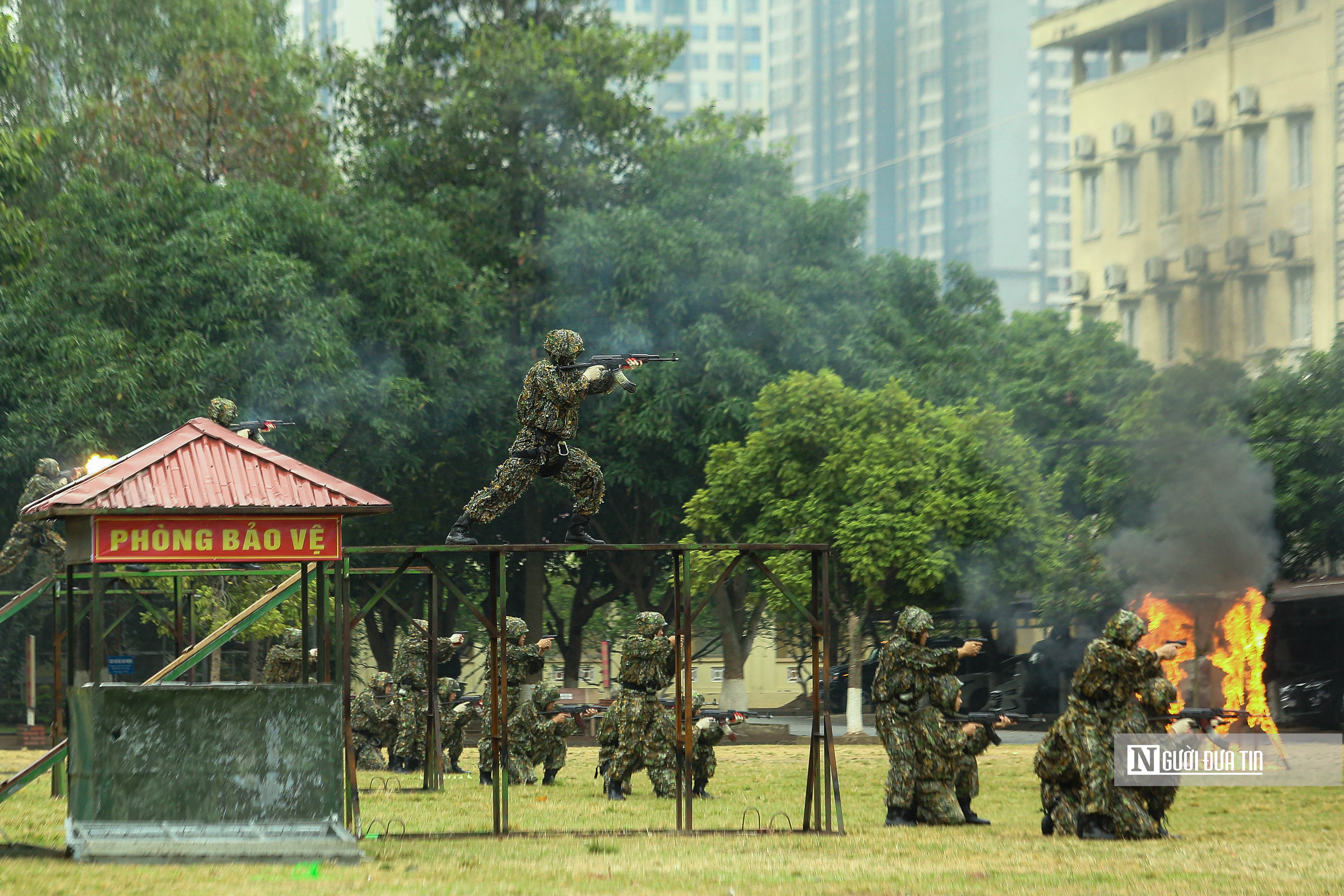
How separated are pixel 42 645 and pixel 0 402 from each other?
7.58 meters

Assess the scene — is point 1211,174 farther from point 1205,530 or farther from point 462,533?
point 462,533

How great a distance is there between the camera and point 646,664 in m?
17.5

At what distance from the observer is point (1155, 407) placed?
30094 mm

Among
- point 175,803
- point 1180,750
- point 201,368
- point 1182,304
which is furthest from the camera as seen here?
point 201,368

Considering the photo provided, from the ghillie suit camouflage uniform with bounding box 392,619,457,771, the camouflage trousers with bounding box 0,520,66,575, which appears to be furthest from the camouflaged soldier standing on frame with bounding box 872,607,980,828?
the camouflage trousers with bounding box 0,520,66,575

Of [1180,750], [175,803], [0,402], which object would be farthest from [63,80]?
[1180,750]

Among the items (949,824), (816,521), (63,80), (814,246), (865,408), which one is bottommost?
(949,824)

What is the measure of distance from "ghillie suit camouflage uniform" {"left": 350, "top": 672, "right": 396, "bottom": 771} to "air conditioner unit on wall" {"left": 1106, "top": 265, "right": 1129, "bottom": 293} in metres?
16.8

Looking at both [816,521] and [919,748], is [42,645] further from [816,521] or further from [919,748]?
[919,748]

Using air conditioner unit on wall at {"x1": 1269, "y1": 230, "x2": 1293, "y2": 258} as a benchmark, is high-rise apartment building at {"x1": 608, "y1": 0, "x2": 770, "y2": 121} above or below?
above

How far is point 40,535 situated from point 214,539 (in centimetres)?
981

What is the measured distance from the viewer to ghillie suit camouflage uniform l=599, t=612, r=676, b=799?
17406mm

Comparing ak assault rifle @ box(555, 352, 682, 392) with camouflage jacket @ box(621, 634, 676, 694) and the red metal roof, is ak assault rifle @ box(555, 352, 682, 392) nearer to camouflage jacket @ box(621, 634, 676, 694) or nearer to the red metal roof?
the red metal roof

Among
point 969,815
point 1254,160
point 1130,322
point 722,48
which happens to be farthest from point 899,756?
point 722,48
